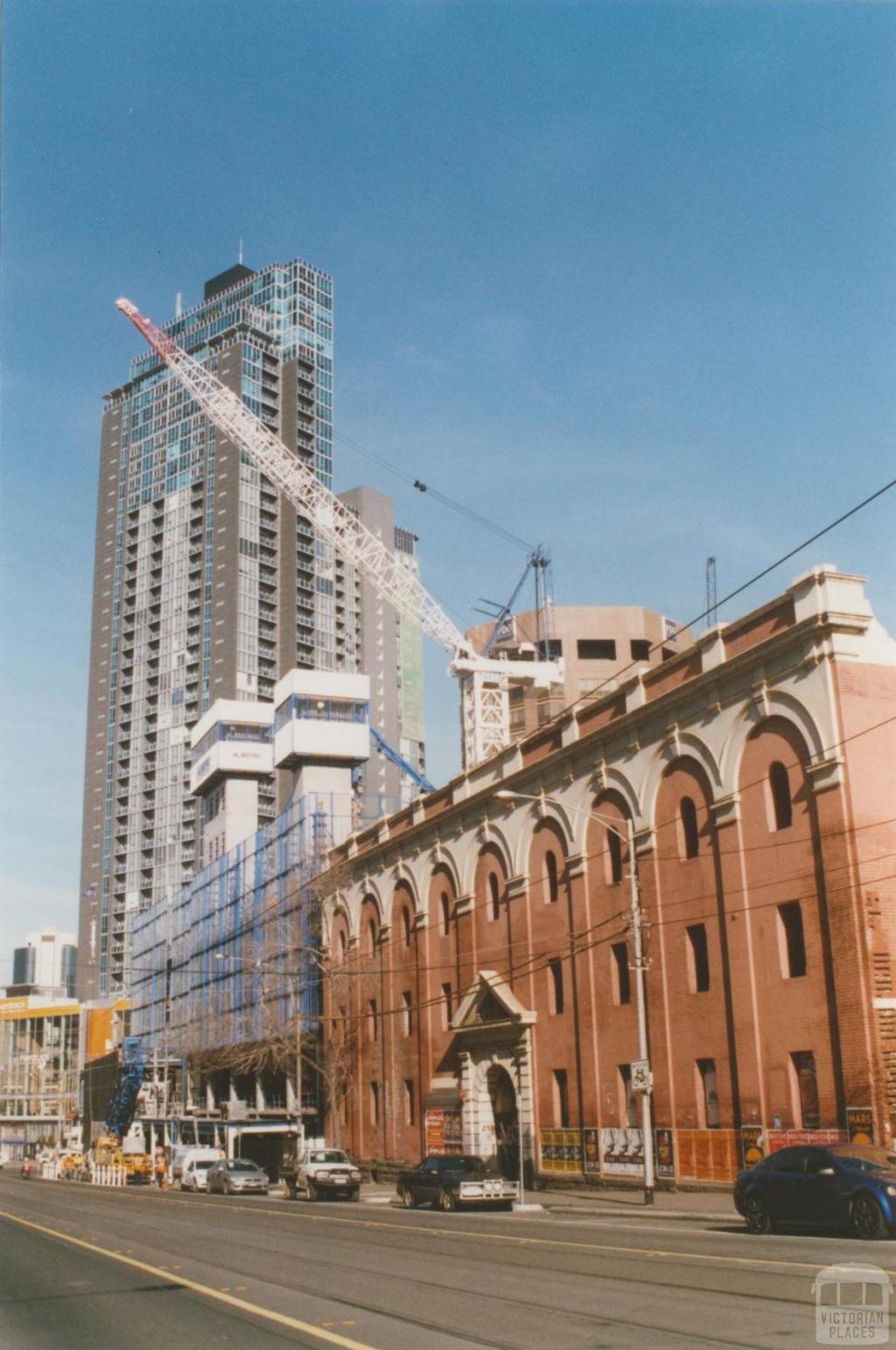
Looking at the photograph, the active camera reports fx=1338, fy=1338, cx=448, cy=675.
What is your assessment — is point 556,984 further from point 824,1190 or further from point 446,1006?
point 824,1190

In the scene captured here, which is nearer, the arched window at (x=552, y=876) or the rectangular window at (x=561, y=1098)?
the rectangular window at (x=561, y=1098)

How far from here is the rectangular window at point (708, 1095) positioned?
3438cm

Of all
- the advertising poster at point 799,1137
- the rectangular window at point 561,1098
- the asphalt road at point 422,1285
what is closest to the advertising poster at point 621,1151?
the rectangular window at point 561,1098

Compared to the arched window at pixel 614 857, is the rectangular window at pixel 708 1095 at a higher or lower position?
lower

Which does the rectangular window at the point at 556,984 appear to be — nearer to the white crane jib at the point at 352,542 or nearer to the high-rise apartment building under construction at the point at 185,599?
the white crane jib at the point at 352,542

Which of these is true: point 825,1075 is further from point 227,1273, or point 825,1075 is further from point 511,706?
point 511,706

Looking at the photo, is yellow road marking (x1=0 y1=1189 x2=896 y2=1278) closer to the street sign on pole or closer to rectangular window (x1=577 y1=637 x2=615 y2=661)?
the street sign on pole

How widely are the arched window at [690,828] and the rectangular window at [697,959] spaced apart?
201 centimetres

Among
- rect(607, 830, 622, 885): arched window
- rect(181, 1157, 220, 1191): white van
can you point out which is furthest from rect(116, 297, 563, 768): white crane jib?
rect(607, 830, 622, 885): arched window

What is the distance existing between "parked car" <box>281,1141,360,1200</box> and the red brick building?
5505mm

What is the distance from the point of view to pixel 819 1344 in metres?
10.8

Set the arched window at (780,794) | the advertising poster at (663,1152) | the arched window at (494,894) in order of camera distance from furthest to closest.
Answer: the arched window at (494,894)
the advertising poster at (663,1152)
the arched window at (780,794)

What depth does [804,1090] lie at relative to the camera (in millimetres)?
31250

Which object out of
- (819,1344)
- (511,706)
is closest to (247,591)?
(511,706)
